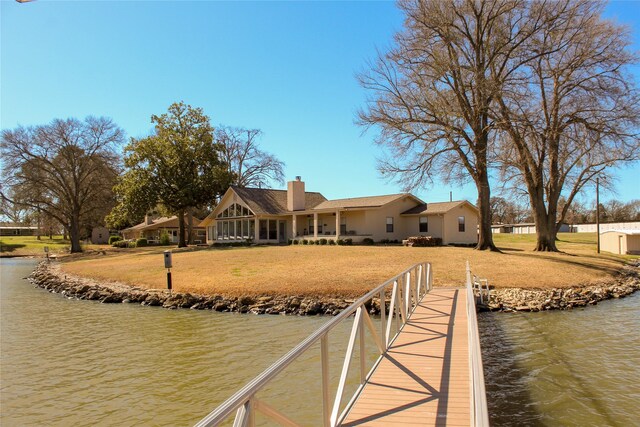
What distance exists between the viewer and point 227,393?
8680 millimetres

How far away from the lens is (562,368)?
982 centimetres

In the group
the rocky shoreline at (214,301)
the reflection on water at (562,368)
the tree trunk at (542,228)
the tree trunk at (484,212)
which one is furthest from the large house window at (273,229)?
the reflection on water at (562,368)

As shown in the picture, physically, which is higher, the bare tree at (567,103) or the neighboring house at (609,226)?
the bare tree at (567,103)

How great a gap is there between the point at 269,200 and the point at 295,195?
144 inches

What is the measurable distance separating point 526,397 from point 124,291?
60.6 feet

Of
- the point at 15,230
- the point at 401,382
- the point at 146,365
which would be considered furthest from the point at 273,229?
the point at 15,230

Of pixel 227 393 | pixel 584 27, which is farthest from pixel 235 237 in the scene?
pixel 227 393

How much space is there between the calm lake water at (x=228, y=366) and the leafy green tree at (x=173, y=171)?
27.6 metres

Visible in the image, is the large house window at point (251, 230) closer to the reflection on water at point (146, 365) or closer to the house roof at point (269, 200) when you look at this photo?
the house roof at point (269, 200)

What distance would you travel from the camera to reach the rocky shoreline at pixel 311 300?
55.4 feet

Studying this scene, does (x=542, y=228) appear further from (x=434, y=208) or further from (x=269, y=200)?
(x=269, y=200)

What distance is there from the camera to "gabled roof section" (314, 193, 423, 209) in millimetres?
37312

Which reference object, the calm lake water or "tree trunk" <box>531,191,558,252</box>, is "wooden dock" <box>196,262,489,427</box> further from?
"tree trunk" <box>531,191,558,252</box>

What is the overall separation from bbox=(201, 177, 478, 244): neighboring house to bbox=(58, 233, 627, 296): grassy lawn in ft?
20.7
